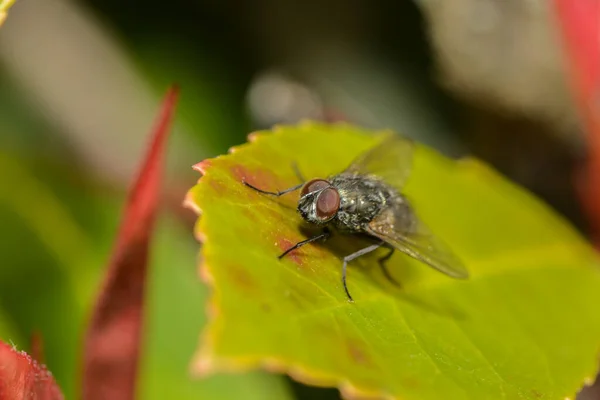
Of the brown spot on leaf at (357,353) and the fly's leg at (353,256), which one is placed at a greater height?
the brown spot on leaf at (357,353)

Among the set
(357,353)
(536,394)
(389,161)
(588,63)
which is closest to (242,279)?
(357,353)

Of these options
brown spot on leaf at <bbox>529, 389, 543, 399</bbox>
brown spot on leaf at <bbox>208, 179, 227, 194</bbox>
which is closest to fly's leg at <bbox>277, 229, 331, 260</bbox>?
brown spot on leaf at <bbox>208, 179, 227, 194</bbox>

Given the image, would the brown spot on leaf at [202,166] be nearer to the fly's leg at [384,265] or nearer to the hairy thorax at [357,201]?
the hairy thorax at [357,201]

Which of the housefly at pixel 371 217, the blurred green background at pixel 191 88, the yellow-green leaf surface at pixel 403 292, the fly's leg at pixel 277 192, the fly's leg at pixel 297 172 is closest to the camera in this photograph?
the yellow-green leaf surface at pixel 403 292

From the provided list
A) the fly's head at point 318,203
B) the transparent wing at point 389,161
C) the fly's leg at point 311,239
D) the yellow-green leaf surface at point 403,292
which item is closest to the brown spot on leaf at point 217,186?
the yellow-green leaf surface at point 403,292

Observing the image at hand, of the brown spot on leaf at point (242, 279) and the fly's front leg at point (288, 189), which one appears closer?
the brown spot on leaf at point (242, 279)
